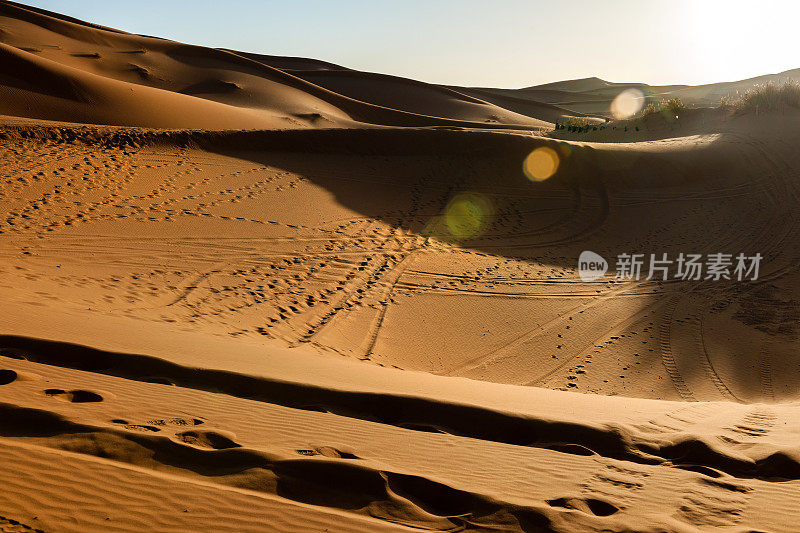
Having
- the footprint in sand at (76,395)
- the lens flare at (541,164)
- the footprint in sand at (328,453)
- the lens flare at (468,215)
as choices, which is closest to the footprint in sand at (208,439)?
the footprint in sand at (328,453)

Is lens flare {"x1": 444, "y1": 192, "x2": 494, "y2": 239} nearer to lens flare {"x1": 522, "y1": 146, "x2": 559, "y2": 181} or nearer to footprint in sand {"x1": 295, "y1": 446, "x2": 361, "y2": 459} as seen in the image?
lens flare {"x1": 522, "y1": 146, "x2": 559, "y2": 181}

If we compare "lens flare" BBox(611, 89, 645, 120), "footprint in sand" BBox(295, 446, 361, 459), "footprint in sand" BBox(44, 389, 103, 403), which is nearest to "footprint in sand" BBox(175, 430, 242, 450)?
"footprint in sand" BBox(295, 446, 361, 459)

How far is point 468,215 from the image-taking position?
1366 cm

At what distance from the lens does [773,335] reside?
8.49 metres

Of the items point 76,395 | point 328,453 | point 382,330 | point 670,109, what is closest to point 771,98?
point 670,109

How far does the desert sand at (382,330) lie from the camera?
3352 millimetres

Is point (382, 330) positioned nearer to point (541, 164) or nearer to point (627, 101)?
point (541, 164)

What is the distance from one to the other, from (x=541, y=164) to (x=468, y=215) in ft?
12.5

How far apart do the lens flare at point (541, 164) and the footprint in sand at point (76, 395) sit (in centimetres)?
1313

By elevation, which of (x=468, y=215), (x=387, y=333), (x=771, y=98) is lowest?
(x=387, y=333)

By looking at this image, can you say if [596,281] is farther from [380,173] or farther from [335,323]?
[380,173]

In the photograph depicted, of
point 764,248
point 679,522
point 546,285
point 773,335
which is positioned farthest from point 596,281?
point 679,522

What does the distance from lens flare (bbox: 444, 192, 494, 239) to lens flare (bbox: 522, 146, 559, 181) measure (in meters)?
2.11

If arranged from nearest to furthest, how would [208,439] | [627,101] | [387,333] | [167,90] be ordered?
[208,439]
[387,333]
[167,90]
[627,101]
